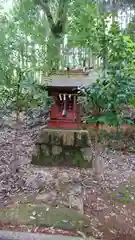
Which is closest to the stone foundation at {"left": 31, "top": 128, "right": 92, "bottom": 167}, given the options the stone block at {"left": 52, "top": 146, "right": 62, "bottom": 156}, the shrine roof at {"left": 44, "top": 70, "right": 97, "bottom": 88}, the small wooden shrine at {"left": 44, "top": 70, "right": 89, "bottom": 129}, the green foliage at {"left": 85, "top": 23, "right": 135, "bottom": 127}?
the stone block at {"left": 52, "top": 146, "right": 62, "bottom": 156}

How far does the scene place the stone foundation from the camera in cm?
376

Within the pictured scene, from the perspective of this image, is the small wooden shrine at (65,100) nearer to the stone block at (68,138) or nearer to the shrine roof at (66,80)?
the shrine roof at (66,80)

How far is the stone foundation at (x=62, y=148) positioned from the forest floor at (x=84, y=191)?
189 mm

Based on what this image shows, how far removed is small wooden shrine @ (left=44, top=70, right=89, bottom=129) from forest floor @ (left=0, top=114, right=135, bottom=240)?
779 millimetres

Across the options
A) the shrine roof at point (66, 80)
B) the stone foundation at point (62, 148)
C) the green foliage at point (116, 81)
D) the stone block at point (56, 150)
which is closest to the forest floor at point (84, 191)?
the stone foundation at point (62, 148)

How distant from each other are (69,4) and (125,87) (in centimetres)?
308

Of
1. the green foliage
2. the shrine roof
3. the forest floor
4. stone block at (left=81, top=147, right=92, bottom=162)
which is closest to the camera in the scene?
the forest floor

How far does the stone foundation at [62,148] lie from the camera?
376cm

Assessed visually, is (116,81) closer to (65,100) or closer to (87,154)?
(65,100)

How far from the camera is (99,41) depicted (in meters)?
2.79

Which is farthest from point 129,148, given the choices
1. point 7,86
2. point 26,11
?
point 26,11

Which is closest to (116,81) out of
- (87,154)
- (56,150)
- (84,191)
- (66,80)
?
(66,80)

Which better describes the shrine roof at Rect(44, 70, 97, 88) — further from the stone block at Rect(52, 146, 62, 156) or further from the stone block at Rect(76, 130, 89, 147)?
the stone block at Rect(52, 146, 62, 156)

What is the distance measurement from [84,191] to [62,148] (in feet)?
3.68
